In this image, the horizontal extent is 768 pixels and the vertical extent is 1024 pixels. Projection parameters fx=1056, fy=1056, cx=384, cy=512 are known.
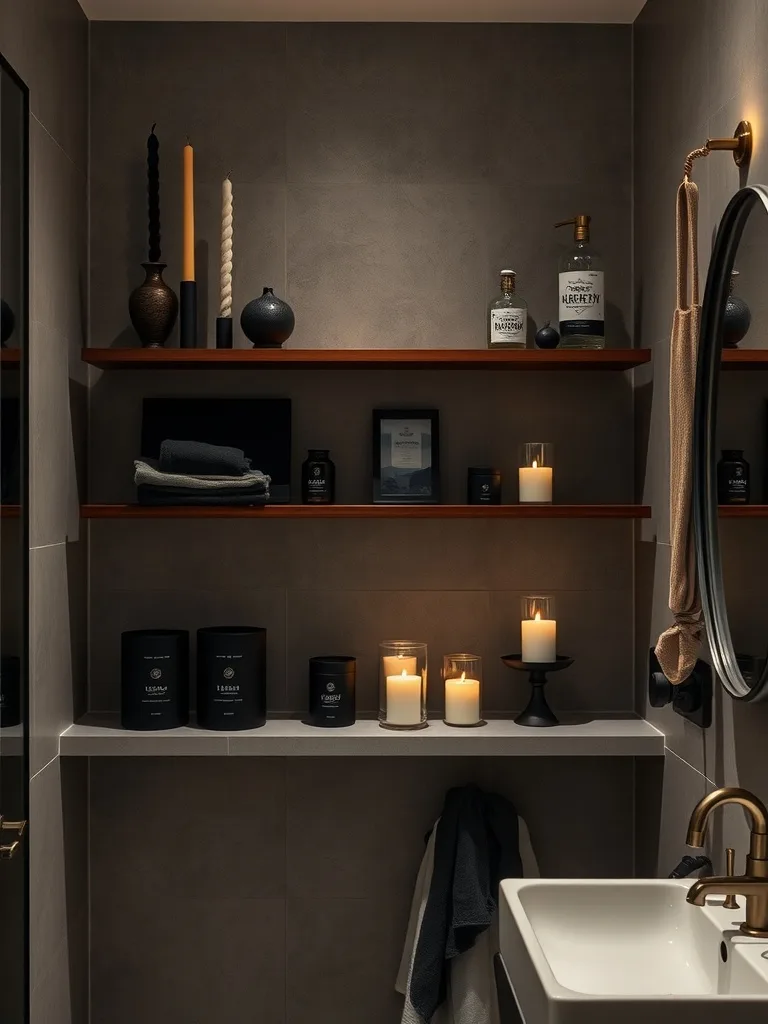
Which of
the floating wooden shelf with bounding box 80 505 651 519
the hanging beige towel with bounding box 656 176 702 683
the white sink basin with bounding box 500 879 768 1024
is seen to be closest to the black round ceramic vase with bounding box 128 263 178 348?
the floating wooden shelf with bounding box 80 505 651 519

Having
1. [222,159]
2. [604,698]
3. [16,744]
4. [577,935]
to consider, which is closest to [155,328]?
[222,159]

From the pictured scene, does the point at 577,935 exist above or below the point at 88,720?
below

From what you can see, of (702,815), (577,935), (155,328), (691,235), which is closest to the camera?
(702,815)

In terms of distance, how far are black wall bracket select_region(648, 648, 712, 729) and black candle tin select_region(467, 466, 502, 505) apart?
19.7 inches

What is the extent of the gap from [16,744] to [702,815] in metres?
1.10

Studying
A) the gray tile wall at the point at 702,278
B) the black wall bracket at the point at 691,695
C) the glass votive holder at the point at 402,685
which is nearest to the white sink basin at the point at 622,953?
the gray tile wall at the point at 702,278

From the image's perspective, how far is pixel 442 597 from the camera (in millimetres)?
2338

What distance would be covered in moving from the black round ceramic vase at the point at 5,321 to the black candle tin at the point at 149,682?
71 centimetres

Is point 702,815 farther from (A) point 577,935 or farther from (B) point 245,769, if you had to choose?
(B) point 245,769

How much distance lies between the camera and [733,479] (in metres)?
1.62

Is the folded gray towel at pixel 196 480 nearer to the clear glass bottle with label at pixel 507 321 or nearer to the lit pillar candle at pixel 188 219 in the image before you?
the lit pillar candle at pixel 188 219

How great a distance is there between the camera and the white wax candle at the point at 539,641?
7.12 ft

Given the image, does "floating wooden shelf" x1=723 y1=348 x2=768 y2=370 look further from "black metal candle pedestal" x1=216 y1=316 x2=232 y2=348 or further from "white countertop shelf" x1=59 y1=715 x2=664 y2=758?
"black metal candle pedestal" x1=216 y1=316 x2=232 y2=348

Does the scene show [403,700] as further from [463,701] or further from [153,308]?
[153,308]
